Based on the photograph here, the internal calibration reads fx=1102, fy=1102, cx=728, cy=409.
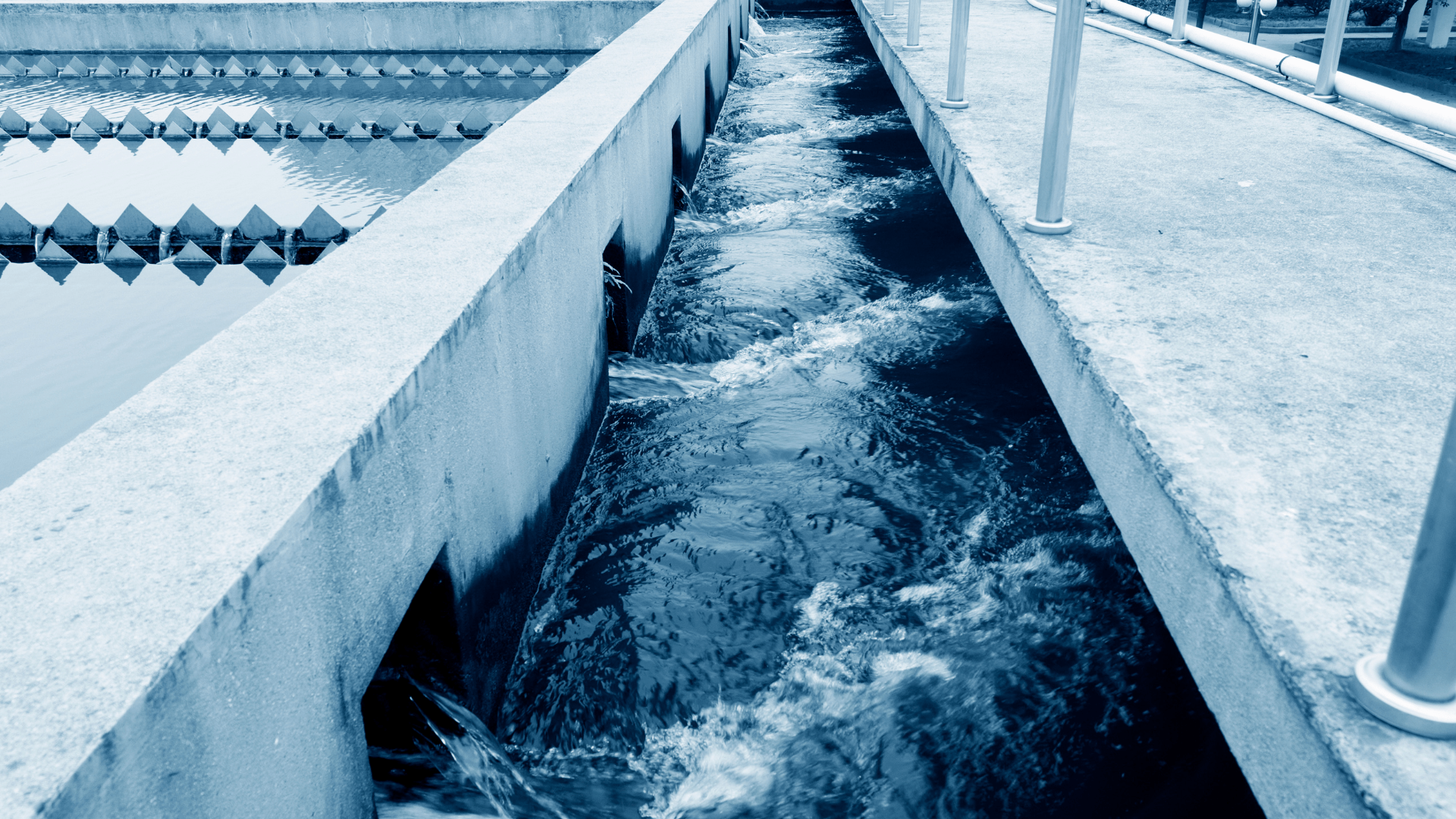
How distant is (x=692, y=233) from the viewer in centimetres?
946

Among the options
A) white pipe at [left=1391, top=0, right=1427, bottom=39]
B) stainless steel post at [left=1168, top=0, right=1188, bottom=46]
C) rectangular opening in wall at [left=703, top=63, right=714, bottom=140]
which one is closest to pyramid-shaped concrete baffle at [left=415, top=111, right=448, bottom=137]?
rectangular opening in wall at [left=703, top=63, right=714, bottom=140]

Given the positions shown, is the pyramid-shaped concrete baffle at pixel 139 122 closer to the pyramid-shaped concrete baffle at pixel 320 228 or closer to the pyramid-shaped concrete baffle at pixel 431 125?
the pyramid-shaped concrete baffle at pixel 431 125

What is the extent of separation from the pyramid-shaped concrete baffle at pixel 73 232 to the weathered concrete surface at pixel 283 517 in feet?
15.0

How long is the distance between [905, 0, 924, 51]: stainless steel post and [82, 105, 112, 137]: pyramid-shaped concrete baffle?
8685mm

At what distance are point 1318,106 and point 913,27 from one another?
4416 mm

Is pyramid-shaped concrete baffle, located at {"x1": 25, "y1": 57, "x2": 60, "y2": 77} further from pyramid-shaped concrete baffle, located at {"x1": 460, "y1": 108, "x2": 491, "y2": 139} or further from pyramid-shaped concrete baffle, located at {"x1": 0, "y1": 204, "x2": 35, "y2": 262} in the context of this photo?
pyramid-shaped concrete baffle, located at {"x1": 0, "y1": 204, "x2": 35, "y2": 262}

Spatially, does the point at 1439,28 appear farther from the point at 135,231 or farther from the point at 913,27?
the point at 135,231

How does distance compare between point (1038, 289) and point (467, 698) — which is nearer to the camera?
point (467, 698)

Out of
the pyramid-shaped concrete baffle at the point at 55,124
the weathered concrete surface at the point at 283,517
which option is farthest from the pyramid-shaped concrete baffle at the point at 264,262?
the pyramid-shaped concrete baffle at the point at 55,124

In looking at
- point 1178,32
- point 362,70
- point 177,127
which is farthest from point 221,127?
point 1178,32

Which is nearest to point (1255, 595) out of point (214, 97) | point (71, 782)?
point (71, 782)

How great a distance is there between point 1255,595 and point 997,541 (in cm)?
270

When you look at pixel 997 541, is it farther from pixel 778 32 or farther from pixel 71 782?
pixel 778 32

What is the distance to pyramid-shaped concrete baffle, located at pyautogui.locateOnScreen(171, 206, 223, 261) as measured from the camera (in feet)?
25.1
